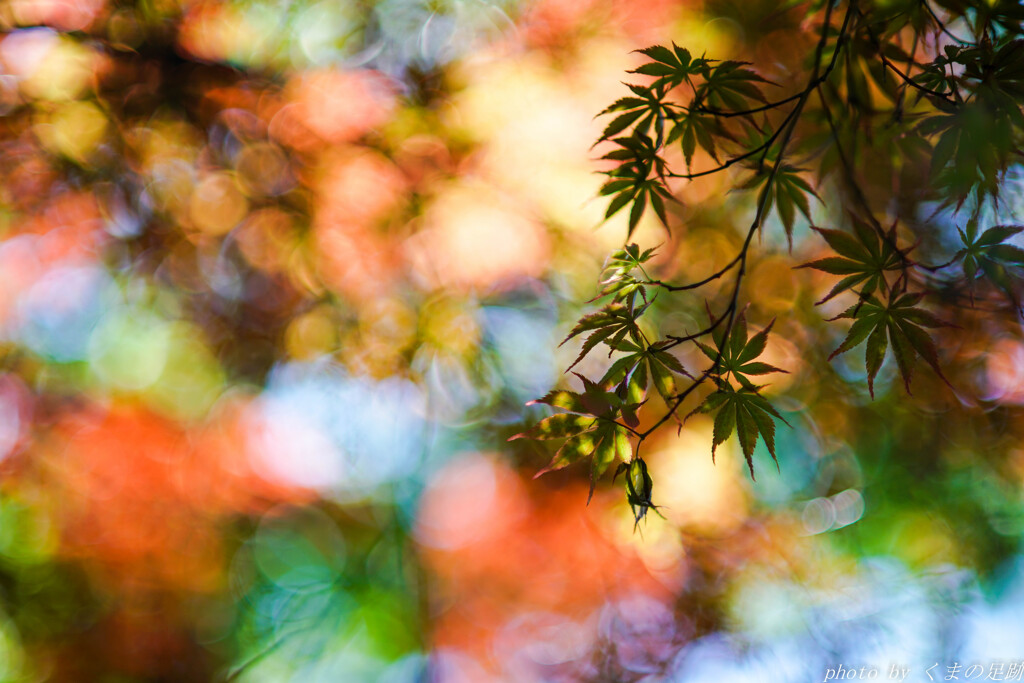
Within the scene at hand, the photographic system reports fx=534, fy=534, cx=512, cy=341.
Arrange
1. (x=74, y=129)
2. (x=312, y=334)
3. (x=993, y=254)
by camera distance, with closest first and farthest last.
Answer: (x=993, y=254)
(x=74, y=129)
(x=312, y=334)

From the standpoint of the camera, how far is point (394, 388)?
6.90ft

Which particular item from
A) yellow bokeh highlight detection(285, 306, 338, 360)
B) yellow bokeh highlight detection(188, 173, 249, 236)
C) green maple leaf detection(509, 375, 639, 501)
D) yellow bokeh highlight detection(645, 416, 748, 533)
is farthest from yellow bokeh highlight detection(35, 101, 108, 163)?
yellow bokeh highlight detection(645, 416, 748, 533)

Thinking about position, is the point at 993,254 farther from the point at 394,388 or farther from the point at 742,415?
the point at 394,388

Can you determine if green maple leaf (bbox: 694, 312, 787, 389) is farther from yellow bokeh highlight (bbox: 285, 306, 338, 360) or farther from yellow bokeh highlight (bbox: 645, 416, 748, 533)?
yellow bokeh highlight (bbox: 285, 306, 338, 360)

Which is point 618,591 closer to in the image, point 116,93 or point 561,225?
point 561,225

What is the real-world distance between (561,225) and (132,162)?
171 cm

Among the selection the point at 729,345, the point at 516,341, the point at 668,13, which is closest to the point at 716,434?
the point at 729,345

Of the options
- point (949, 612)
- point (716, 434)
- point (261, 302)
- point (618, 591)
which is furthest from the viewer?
point (261, 302)

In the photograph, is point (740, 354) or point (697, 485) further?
point (697, 485)

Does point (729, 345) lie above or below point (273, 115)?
below

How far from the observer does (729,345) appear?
0.58 m

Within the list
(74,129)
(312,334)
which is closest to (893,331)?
(312,334)

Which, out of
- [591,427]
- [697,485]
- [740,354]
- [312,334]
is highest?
[740,354]

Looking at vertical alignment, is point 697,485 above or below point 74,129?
below
